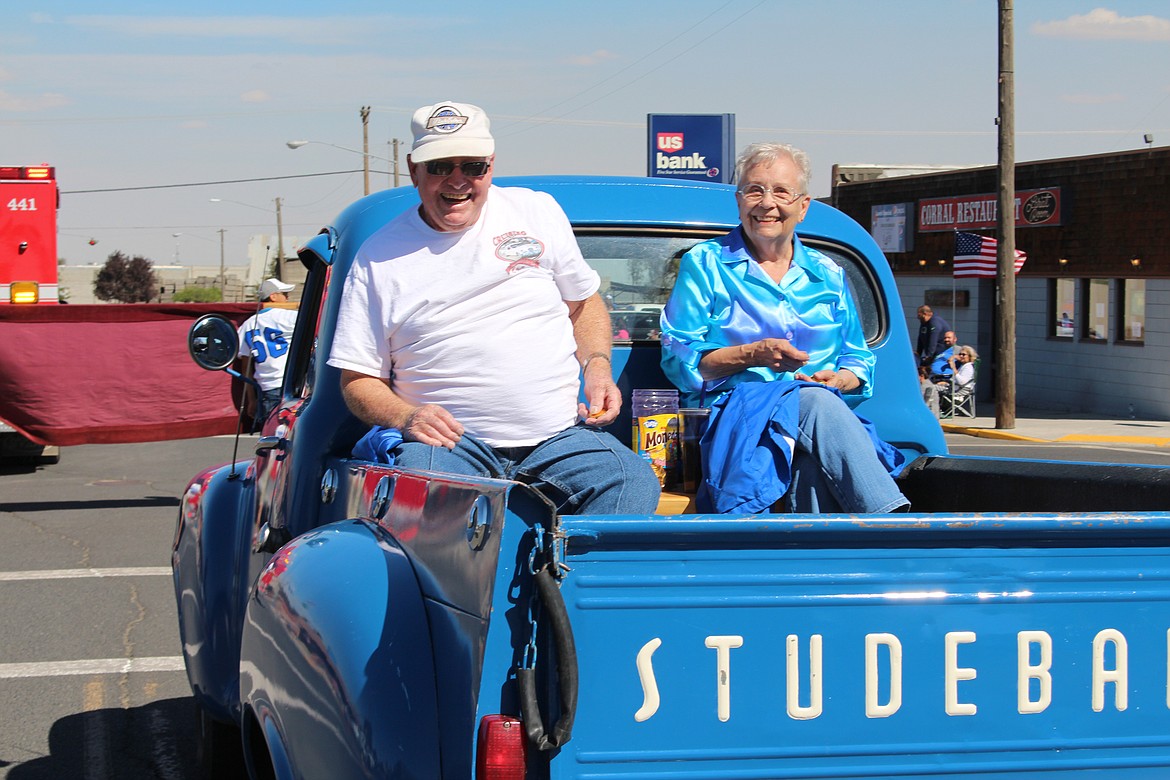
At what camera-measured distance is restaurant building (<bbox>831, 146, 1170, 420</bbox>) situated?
2238cm

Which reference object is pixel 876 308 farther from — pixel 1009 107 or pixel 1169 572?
pixel 1009 107

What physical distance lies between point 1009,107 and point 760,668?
19188 mm

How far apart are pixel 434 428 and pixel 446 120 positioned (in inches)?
33.9

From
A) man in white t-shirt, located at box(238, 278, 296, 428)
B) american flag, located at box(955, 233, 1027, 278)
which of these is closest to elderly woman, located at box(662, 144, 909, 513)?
man in white t-shirt, located at box(238, 278, 296, 428)

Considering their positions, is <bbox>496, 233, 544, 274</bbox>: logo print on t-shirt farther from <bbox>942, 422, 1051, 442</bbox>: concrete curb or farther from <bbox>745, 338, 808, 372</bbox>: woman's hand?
<bbox>942, 422, 1051, 442</bbox>: concrete curb

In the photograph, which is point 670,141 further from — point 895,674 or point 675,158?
point 895,674

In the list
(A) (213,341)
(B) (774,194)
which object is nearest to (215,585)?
(A) (213,341)

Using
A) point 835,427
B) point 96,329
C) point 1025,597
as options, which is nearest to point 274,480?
point 835,427

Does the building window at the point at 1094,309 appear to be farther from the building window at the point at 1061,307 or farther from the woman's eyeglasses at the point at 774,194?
the woman's eyeglasses at the point at 774,194

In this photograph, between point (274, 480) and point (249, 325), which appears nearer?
point (274, 480)

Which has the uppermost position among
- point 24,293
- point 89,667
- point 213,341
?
point 24,293

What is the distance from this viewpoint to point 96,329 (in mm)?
11844

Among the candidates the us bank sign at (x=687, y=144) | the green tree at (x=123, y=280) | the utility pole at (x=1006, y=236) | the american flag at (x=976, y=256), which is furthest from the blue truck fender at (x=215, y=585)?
the green tree at (x=123, y=280)

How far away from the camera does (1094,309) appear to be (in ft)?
79.7
